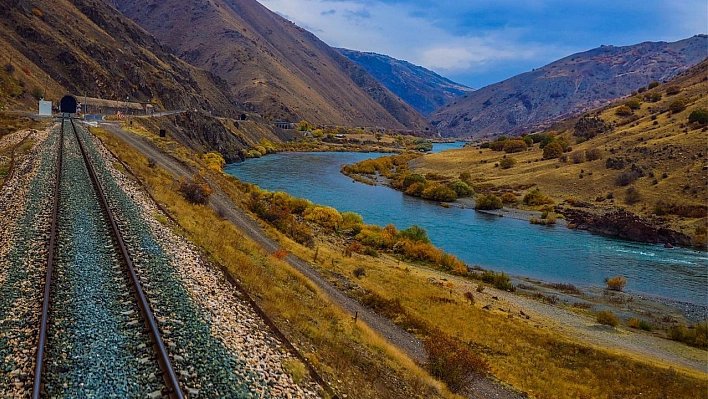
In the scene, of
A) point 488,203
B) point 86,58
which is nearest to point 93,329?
point 488,203

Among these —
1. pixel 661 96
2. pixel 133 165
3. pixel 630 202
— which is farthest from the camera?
pixel 661 96

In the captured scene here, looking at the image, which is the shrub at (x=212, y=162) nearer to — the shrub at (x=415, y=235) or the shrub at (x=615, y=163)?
the shrub at (x=415, y=235)

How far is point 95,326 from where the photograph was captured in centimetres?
838

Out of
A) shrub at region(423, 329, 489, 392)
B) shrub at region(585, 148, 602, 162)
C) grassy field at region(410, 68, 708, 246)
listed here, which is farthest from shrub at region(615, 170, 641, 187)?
shrub at region(423, 329, 489, 392)

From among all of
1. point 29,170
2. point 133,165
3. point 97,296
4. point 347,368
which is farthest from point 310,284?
point 133,165

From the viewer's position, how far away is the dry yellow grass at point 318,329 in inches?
396

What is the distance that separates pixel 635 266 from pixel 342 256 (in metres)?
25.4

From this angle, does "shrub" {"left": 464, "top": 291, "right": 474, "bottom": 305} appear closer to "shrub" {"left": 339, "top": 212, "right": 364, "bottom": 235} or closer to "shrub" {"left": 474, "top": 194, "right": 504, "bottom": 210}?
"shrub" {"left": 339, "top": 212, "right": 364, "bottom": 235}

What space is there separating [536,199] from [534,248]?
70.5ft

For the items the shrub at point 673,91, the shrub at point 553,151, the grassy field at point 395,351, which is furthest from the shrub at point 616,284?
the shrub at point 673,91

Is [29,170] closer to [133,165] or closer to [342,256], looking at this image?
[133,165]

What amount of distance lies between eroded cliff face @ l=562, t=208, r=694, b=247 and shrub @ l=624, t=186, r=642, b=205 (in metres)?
3.12

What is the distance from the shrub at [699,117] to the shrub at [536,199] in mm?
22807

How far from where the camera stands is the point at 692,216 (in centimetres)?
4631
